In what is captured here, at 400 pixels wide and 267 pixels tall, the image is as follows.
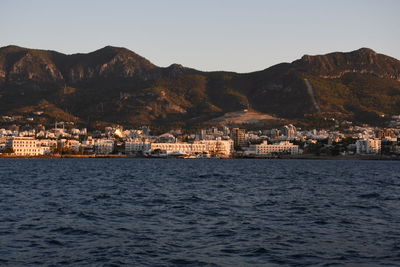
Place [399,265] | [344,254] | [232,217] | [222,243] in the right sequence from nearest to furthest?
1. [399,265]
2. [344,254]
3. [222,243]
4. [232,217]

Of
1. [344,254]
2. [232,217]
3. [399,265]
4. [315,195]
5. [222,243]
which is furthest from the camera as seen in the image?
[315,195]

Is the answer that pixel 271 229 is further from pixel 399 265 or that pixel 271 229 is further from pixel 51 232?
pixel 51 232

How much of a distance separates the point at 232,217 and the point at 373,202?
1513 centimetres

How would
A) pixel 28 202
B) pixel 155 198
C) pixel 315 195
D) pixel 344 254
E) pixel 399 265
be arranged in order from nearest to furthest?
pixel 399 265
pixel 344 254
pixel 28 202
pixel 155 198
pixel 315 195

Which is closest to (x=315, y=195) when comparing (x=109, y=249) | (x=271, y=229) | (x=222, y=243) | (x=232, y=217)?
(x=232, y=217)

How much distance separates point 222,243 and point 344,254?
5.52 m

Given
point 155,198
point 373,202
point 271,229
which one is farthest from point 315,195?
point 271,229

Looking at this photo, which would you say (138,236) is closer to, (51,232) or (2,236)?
(51,232)

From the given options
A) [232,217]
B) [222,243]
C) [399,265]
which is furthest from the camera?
[232,217]

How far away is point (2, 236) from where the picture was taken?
1130 inches

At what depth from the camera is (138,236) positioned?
2916 centimetres

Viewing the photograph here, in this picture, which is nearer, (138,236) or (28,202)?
(138,236)

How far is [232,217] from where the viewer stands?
3622 centimetres

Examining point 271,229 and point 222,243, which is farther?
point 271,229
